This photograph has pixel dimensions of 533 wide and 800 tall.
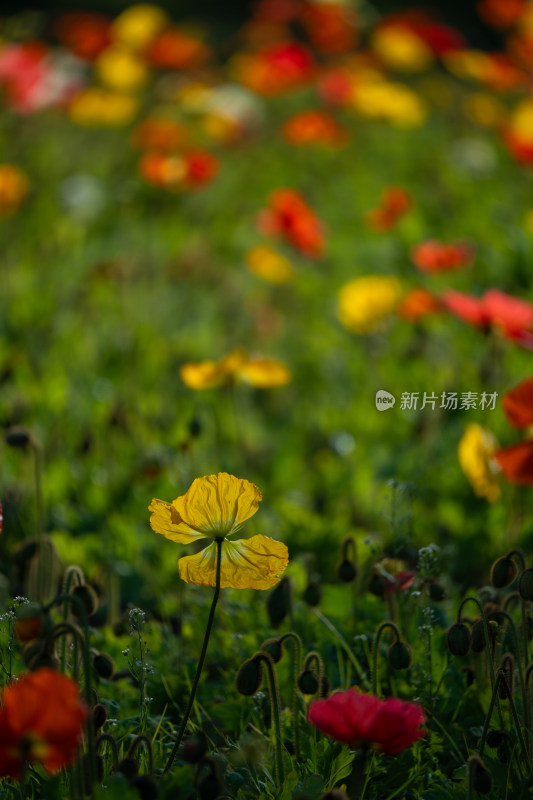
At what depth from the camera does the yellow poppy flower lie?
971 mm

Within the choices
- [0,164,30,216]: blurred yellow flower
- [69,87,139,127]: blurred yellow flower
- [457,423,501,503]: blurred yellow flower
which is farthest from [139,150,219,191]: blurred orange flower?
[457,423,501,503]: blurred yellow flower

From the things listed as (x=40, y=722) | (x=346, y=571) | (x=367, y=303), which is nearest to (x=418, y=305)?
(x=367, y=303)

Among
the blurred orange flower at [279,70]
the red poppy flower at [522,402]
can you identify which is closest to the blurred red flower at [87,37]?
the blurred orange flower at [279,70]

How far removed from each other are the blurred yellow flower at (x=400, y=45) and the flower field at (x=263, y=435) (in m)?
0.02

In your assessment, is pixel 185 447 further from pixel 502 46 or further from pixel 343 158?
pixel 502 46

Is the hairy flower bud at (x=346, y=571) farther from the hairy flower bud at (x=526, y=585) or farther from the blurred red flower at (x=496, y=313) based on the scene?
the blurred red flower at (x=496, y=313)

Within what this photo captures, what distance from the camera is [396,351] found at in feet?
8.40

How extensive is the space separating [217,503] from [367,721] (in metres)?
0.28

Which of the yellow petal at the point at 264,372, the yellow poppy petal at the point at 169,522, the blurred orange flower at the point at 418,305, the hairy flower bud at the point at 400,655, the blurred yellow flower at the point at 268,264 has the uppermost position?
the yellow poppy petal at the point at 169,522

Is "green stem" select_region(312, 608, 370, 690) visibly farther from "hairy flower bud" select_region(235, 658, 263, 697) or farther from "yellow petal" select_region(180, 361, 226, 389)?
"yellow petal" select_region(180, 361, 226, 389)

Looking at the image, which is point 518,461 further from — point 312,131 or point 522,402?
point 312,131

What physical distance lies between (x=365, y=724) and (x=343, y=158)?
3.96 metres

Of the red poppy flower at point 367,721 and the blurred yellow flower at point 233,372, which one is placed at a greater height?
the red poppy flower at point 367,721

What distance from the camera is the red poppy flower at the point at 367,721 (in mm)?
833
